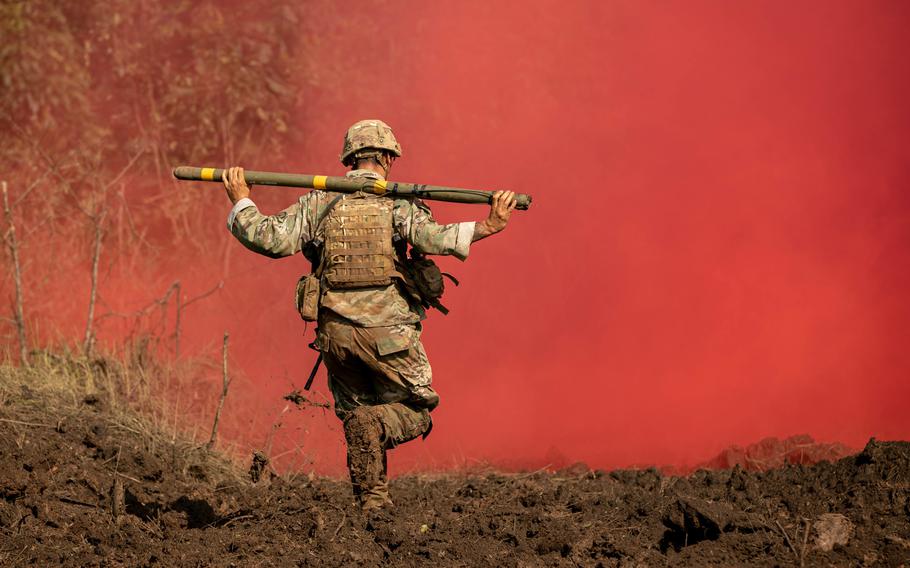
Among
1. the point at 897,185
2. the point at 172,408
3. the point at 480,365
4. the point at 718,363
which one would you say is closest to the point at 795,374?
the point at 718,363

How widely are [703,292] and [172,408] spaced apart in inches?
245

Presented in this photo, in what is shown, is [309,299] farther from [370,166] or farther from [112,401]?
[112,401]

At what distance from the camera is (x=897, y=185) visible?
493 inches

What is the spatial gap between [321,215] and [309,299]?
1.59 ft

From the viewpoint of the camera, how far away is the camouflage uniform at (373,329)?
6.40 meters

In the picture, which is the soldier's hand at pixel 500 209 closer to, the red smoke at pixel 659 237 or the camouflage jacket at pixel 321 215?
the camouflage jacket at pixel 321 215

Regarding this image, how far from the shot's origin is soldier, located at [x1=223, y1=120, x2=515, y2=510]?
6.41 m

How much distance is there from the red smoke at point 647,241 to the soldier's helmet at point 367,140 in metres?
4.55

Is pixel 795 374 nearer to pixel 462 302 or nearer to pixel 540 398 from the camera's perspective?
pixel 540 398

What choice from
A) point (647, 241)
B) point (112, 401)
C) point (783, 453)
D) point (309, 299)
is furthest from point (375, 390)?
point (647, 241)

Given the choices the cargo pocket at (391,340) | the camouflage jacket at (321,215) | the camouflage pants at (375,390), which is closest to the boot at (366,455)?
the camouflage pants at (375,390)

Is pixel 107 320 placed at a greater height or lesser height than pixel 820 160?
lesser

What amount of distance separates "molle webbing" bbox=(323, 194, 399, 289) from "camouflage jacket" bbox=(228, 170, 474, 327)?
7cm

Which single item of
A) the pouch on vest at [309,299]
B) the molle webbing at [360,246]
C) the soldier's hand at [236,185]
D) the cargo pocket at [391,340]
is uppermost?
the soldier's hand at [236,185]
